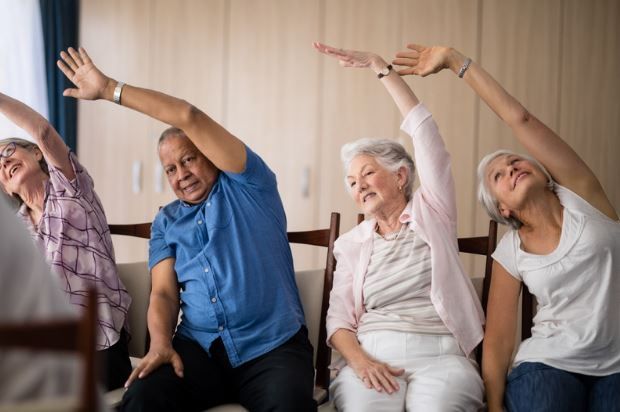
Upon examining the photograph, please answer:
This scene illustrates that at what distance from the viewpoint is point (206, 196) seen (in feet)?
6.62

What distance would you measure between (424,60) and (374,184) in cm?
43

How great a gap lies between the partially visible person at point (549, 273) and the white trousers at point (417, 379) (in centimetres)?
10

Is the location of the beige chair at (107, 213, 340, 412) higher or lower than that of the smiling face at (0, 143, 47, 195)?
lower

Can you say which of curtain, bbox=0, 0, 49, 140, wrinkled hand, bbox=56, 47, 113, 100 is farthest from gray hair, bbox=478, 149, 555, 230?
curtain, bbox=0, 0, 49, 140

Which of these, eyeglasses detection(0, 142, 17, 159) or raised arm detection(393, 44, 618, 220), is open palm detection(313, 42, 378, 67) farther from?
eyeglasses detection(0, 142, 17, 159)

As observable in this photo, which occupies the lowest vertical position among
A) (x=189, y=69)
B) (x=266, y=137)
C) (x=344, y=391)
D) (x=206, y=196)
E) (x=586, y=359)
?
(x=344, y=391)

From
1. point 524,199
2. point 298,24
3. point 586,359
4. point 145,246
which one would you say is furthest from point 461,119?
point 145,246

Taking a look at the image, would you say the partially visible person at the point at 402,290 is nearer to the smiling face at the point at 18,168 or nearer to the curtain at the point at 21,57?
the smiling face at the point at 18,168

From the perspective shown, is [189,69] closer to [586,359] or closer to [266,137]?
[266,137]

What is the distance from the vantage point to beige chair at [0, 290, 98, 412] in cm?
56

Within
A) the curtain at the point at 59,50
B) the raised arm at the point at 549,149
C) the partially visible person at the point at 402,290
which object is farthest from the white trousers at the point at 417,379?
the curtain at the point at 59,50

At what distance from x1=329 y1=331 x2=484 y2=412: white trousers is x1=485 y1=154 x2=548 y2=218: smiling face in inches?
16.4

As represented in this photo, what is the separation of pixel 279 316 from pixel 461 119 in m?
1.85

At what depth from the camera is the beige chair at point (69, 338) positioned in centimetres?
56
